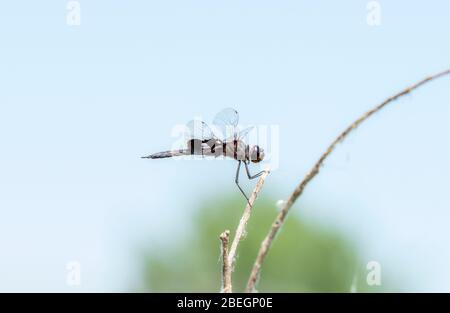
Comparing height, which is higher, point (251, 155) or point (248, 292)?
point (251, 155)

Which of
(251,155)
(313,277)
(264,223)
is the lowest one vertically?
(313,277)

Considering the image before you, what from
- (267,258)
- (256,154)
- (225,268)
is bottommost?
(267,258)

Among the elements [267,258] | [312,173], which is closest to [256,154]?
[312,173]

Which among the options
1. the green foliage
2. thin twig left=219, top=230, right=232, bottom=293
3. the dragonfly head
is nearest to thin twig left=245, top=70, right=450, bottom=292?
thin twig left=219, top=230, right=232, bottom=293

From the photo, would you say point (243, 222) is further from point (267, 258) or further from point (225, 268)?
point (267, 258)

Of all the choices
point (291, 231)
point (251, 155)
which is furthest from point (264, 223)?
point (251, 155)

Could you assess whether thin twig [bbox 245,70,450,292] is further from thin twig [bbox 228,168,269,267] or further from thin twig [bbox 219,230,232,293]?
thin twig [bbox 228,168,269,267]
